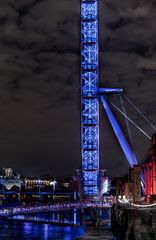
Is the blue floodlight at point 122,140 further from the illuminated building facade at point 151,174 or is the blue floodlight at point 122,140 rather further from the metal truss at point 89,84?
the illuminated building facade at point 151,174

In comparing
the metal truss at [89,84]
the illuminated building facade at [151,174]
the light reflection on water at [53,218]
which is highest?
the metal truss at [89,84]

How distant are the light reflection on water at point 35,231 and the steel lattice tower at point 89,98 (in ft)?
73.8

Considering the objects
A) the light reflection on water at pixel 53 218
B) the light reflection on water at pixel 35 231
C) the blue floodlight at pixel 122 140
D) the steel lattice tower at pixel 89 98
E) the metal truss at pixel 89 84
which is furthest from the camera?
the metal truss at pixel 89 84

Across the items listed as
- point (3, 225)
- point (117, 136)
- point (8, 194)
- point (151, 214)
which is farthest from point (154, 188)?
point (8, 194)

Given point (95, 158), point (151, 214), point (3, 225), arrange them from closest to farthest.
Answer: point (151, 214) < point (3, 225) < point (95, 158)

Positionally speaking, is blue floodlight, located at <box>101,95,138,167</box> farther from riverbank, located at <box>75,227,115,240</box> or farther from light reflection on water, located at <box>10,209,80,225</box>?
riverbank, located at <box>75,227,115,240</box>

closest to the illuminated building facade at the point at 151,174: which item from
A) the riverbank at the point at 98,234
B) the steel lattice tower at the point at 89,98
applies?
the riverbank at the point at 98,234

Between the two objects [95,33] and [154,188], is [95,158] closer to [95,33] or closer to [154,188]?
[95,33]

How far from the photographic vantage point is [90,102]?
70188 mm

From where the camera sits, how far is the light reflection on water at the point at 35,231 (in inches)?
1463

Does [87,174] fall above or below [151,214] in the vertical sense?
above

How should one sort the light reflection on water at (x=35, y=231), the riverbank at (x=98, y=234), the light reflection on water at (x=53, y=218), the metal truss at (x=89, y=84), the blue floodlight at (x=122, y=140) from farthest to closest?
1. the metal truss at (x=89, y=84)
2. the blue floodlight at (x=122, y=140)
3. the light reflection on water at (x=53, y=218)
4. the light reflection on water at (x=35, y=231)
5. the riverbank at (x=98, y=234)

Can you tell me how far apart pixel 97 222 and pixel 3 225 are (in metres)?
8.40

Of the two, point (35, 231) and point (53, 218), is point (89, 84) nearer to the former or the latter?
point (53, 218)
